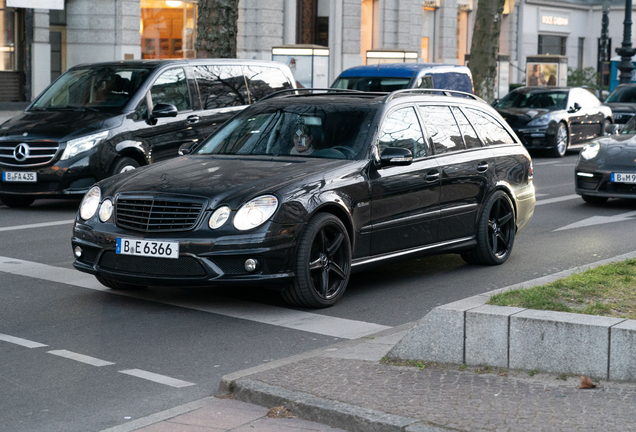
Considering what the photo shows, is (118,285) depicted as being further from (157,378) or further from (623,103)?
(623,103)

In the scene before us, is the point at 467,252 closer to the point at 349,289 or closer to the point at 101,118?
the point at 349,289

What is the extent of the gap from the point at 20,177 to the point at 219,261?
6.50 m

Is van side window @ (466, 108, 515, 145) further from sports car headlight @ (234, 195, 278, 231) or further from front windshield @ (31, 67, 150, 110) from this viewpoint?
front windshield @ (31, 67, 150, 110)

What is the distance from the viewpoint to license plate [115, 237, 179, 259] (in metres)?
6.78

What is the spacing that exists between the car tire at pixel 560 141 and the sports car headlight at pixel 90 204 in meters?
16.6

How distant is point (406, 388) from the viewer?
494 cm

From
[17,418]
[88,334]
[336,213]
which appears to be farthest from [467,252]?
[17,418]

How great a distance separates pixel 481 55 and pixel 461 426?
25.2m

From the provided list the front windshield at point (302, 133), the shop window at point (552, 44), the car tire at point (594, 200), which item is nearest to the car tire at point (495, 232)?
the front windshield at point (302, 133)

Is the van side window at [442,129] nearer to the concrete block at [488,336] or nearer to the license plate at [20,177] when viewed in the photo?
the concrete block at [488,336]

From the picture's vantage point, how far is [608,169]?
13.3 metres

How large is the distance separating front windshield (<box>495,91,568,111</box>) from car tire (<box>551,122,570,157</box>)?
1.77 feet

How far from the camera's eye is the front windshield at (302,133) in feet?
25.6

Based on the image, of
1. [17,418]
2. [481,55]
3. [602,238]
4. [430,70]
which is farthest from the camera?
[481,55]
